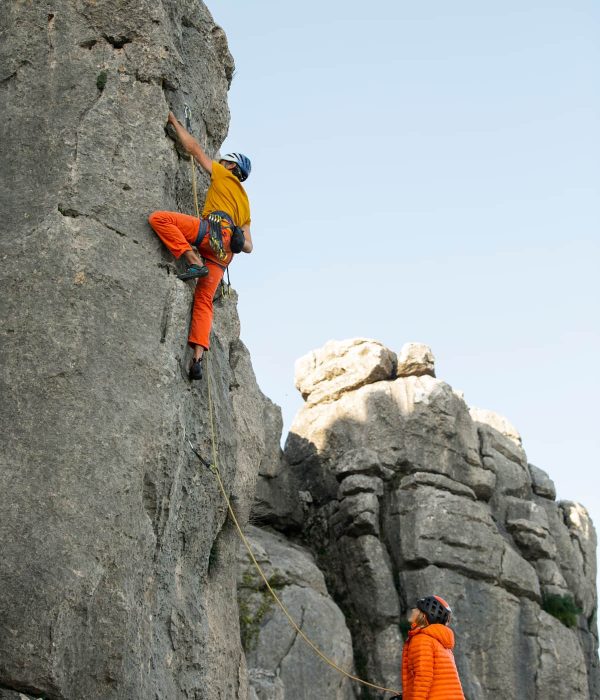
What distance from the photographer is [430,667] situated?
39.3 ft

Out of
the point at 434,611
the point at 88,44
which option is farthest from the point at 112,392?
the point at 88,44

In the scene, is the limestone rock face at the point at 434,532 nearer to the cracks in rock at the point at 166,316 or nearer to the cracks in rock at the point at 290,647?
the cracks in rock at the point at 290,647

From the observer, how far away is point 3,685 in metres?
10.1

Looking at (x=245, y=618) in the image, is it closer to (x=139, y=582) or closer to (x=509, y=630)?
(x=509, y=630)

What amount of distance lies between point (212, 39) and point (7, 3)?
11.5 feet

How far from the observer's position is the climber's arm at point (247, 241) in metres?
14.6

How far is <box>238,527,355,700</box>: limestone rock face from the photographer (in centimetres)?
2170

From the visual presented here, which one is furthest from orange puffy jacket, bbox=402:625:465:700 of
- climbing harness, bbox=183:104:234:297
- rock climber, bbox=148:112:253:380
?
climbing harness, bbox=183:104:234:297

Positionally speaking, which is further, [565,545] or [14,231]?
[565,545]

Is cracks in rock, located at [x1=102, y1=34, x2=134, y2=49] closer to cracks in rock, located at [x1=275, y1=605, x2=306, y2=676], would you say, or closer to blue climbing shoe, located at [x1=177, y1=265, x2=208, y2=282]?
blue climbing shoe, located at [x1=177, y1=265, x2=208, y2=282]

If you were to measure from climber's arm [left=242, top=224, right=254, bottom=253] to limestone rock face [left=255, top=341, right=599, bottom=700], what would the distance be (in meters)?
12.2

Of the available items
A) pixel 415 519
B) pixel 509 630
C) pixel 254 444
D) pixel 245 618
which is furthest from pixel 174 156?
pixel 509 630

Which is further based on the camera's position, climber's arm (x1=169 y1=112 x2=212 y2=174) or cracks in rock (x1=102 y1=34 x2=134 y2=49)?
climber's arm (x1=169 y1=112 x2=212 y2=174)

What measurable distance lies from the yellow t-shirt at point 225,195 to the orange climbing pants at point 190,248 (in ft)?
2.49
